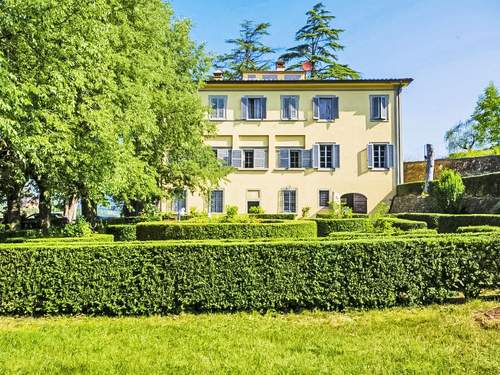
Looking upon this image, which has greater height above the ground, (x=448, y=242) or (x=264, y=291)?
(x=448, y=242)

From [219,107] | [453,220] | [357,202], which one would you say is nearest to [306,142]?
[357,202]

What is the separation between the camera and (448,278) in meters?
6.48

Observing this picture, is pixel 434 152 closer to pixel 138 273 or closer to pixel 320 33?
pixel 320 33

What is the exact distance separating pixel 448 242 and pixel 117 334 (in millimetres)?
5334

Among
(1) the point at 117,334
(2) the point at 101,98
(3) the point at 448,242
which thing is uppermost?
(2) the point at 101,98

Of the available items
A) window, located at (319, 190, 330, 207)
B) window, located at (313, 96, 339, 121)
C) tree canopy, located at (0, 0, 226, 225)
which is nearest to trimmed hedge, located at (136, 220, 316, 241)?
tree canopy, located at (0, 0, 226, 225)

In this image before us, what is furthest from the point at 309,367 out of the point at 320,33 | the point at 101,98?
the point at 320,33

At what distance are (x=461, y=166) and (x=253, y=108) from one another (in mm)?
14272

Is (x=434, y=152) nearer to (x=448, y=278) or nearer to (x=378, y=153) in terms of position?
(x=378, y=153)

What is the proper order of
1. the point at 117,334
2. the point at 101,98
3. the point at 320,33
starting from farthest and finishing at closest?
the point at 320,33 → the point at 101,98 → the point at 117,334

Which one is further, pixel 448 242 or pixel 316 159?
pixel 316 159

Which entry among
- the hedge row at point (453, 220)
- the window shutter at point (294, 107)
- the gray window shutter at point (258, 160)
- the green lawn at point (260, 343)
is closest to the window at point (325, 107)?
the window shutter at point (294, 107)

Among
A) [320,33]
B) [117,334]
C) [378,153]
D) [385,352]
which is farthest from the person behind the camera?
[320,33]

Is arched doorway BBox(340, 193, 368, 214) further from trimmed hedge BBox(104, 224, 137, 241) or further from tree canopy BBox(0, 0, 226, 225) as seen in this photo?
trimmed hedge BBox(104, 224, 137, 241)
